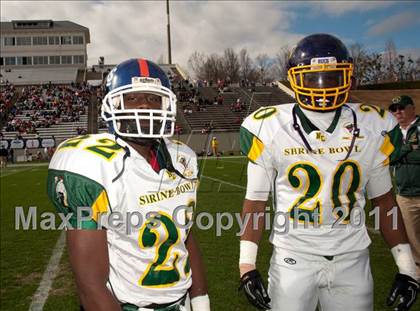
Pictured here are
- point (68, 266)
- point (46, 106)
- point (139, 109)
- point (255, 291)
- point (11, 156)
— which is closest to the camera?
point (139, 109)

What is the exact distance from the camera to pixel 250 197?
2535 mm

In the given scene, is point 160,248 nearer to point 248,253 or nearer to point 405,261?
point 248,253

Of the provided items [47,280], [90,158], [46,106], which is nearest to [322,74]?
[90,158]

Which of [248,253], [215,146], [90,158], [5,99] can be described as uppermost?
[5,99]

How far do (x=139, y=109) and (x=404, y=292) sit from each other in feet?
5.58

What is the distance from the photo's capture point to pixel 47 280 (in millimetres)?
5215

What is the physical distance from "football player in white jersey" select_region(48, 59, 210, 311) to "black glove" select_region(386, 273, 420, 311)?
1064 millimetres

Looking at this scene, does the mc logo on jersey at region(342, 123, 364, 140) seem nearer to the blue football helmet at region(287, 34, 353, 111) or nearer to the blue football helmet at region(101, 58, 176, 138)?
the blue football helmet at region(287, 34, 353, 111)

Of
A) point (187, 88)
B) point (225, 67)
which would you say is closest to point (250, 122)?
point (187, 88)

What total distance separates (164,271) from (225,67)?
61.9 meters

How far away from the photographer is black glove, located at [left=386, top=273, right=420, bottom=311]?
7.90ft

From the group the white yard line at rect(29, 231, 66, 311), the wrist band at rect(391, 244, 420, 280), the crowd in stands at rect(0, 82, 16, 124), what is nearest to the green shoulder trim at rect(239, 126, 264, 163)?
the wrist band at rect(391, 244, 420, 280)

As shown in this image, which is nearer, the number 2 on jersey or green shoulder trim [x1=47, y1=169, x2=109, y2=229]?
green shoulder trim [x1=47, y1=169, x2=109, y2=229]

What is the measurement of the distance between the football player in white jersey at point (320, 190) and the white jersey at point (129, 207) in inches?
24.0
